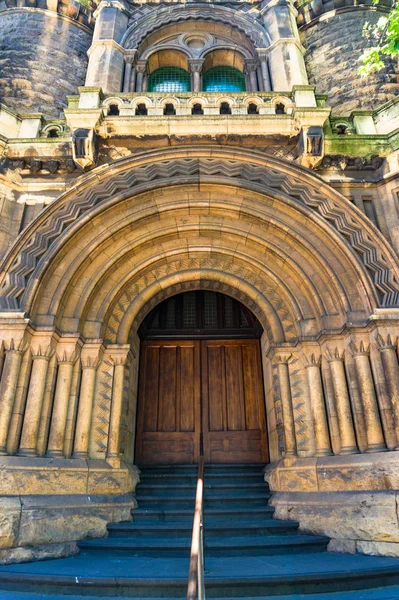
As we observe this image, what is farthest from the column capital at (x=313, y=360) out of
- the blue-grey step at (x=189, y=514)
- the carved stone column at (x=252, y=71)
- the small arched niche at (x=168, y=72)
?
the small arched niche at (x=168, y=72)

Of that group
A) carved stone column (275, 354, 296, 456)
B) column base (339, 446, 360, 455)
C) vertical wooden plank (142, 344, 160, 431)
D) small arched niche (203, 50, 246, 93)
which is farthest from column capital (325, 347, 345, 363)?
small arched niche (203, 50, 246, 93)

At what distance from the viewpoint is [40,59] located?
1041 centimetres

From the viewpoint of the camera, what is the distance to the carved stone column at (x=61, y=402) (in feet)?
17.7

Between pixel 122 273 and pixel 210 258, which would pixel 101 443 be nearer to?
pixel 122 273

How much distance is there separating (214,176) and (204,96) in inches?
73.6

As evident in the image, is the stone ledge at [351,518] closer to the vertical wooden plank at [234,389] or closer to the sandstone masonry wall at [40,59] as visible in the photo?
the vertical wooden plank at [234,389]

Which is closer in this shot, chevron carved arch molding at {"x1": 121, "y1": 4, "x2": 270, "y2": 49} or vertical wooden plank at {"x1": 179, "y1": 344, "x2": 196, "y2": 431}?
vertical wooden plank at {"x1": 179, "y1": 344, "x2": 196, "y2": 431}

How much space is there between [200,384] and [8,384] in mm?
3469

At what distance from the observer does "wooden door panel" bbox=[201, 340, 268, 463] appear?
7164mm

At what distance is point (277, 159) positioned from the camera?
263 inches

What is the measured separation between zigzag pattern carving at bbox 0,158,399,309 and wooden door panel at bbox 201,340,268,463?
284 centimetres

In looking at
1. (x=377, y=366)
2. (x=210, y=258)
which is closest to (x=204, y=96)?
(x=210, y=258)

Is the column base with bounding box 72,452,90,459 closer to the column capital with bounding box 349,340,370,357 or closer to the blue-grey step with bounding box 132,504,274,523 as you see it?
the blue-grey step with bounding box 132,504,274,523

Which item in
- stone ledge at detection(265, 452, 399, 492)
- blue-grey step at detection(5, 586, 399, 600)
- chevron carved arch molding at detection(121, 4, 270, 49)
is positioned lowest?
blue-grey step at detection(5, 586, 399, 600)
